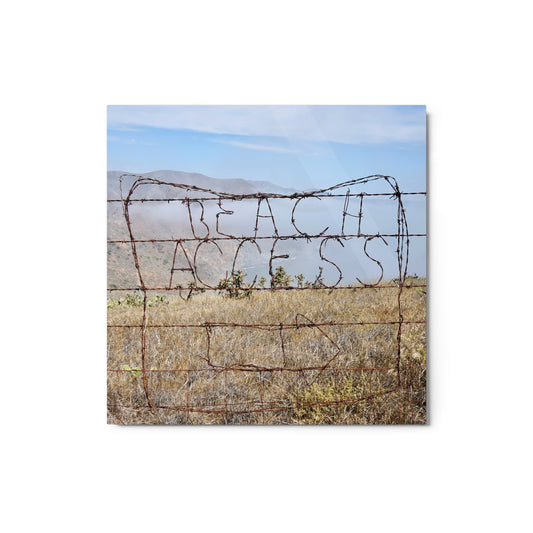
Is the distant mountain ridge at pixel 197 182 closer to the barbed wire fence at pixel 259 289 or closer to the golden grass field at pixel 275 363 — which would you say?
the barbed wire fence at pixel 259 289

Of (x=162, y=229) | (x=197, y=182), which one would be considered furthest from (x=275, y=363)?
(x=197, y=182)

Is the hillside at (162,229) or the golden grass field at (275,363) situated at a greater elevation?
the hillside at (162,229)

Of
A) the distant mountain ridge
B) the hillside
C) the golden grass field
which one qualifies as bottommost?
the golden grass field

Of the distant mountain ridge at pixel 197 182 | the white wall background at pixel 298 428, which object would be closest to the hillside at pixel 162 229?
the distant mountain ridge at pixel 197 182

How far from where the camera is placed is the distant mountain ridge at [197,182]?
2.71 m

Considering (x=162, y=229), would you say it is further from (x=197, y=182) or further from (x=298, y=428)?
(x=298, y=428)

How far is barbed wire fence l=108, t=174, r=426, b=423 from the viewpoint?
2705mm

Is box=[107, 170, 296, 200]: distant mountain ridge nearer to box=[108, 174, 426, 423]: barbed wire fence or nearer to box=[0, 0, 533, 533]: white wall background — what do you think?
box=[108, 174, 426, 423]: barbed wire fence

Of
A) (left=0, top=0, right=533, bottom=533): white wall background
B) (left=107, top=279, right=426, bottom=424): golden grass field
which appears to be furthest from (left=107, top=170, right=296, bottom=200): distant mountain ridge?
(left=107, top=279, right=426, bottom=424): golden grass field

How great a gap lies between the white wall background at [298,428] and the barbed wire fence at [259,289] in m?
0.14

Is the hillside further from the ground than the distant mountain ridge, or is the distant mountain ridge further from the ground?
the distant mountain ridge

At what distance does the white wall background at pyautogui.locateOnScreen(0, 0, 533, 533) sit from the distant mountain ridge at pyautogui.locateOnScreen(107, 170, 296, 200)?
153mm
